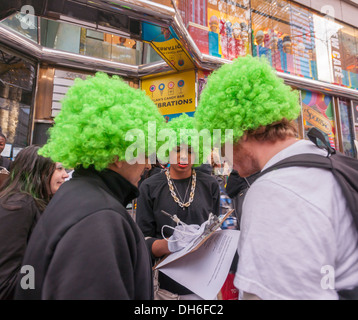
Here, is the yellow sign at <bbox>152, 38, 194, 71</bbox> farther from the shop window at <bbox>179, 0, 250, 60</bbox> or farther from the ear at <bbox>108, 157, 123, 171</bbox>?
the ear at <bbox>108, 157, 123, 171</bbox>

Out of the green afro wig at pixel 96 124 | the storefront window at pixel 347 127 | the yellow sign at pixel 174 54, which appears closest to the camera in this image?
the green afro wig at pixel 96 124

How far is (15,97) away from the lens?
4.51 m

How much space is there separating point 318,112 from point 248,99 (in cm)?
678

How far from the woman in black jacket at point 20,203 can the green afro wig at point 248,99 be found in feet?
3.95

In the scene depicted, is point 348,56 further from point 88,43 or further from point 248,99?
point 248,99

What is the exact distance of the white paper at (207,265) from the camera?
1256mm

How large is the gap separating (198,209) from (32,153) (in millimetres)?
1358

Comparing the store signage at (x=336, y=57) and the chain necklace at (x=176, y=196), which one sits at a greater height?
the store signage at (x=336, y=57)

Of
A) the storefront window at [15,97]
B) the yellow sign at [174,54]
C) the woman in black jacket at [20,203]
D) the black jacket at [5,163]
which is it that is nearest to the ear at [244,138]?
the woman in black jacket at [20,203]

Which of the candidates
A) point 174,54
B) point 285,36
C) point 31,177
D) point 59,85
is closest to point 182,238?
point 31,177

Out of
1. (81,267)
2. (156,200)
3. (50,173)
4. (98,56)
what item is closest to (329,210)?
(81,267)

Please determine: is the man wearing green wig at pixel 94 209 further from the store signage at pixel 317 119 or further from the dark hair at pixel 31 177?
the store signage at pixel 317 119

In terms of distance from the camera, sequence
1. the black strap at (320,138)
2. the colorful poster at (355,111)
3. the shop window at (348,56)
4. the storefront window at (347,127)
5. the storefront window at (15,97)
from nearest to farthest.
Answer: the black strap at (320,138)
the storefront window at (15,97)
the storefront window at (347,127)
the colorful poster at (355,111)
the shop window at (348,56)
